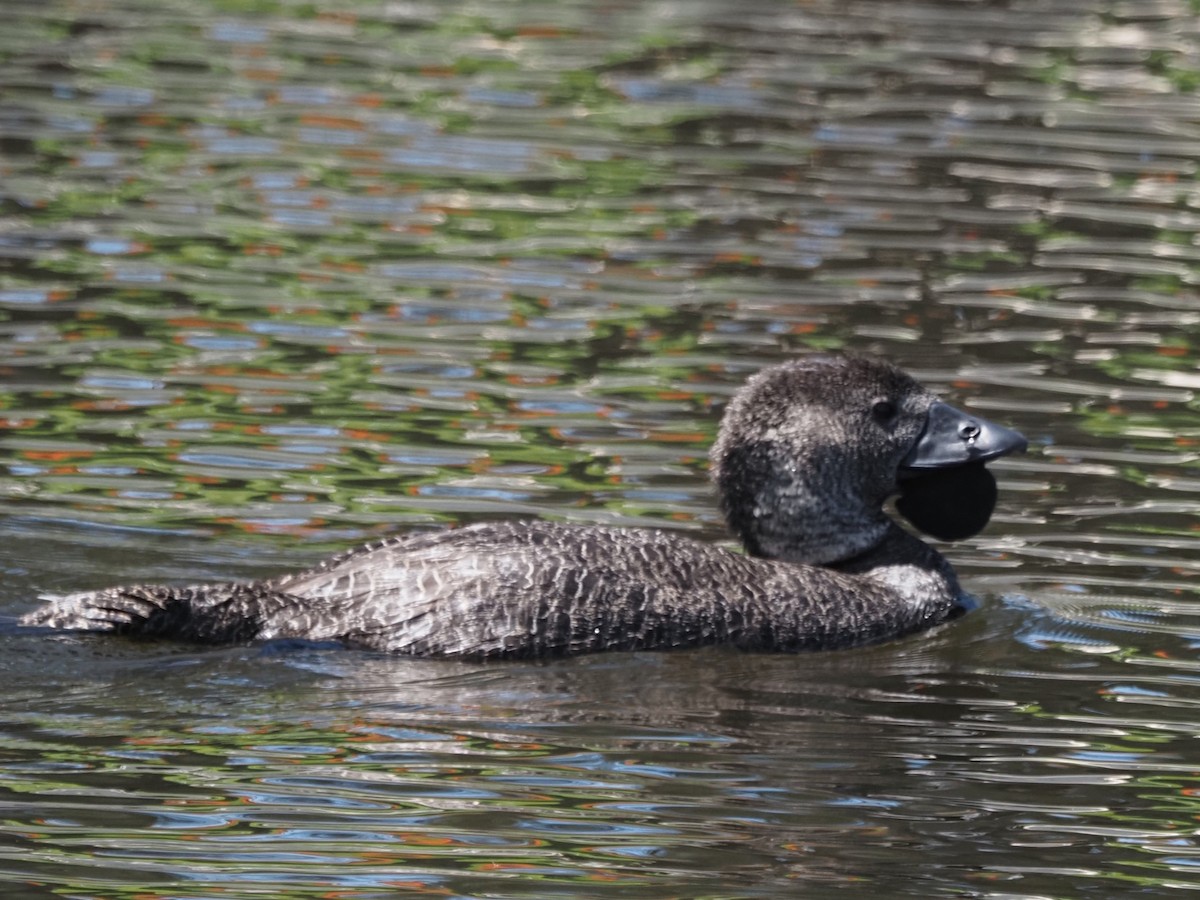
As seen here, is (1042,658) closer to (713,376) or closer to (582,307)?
(713,376)

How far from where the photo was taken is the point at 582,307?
1256 centimetres

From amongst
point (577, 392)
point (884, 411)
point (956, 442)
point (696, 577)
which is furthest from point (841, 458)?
point (577, 392)

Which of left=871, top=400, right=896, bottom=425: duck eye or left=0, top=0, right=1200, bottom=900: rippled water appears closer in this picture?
left=0, top=0, right=1200, bottom=900: rippled water

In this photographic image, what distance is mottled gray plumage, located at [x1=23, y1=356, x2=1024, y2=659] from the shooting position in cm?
793

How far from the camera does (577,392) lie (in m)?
11.3

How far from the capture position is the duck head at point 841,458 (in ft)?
28.7

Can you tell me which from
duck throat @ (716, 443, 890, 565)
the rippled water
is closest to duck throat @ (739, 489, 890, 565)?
duck throat @ (716, 443, 890, 565)

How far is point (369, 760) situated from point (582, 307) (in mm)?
5834

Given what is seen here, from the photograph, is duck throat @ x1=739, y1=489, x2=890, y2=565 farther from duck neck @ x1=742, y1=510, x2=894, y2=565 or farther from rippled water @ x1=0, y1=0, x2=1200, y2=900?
rippled water @ x1=0, y1=0, x2=1200, y2=900

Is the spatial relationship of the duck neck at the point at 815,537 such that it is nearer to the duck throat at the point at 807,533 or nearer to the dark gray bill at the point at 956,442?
the duck throat at the point at 807,533

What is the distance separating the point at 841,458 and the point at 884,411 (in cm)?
27

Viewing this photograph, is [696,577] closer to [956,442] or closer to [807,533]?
[807,533]

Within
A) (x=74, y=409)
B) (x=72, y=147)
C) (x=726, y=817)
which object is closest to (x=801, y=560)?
(x=726, y=817)

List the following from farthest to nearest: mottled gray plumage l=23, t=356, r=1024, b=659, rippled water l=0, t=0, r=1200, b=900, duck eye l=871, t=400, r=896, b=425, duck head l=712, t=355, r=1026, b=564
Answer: duck eye l=871, t=400, r=896, b=425 < duck head l=712, t=355, r=1026, b=564 < mottled gray plumage l=23, t=356, r=1024, b=659 < rippled water l=0, t=0, r=1200, b=900
